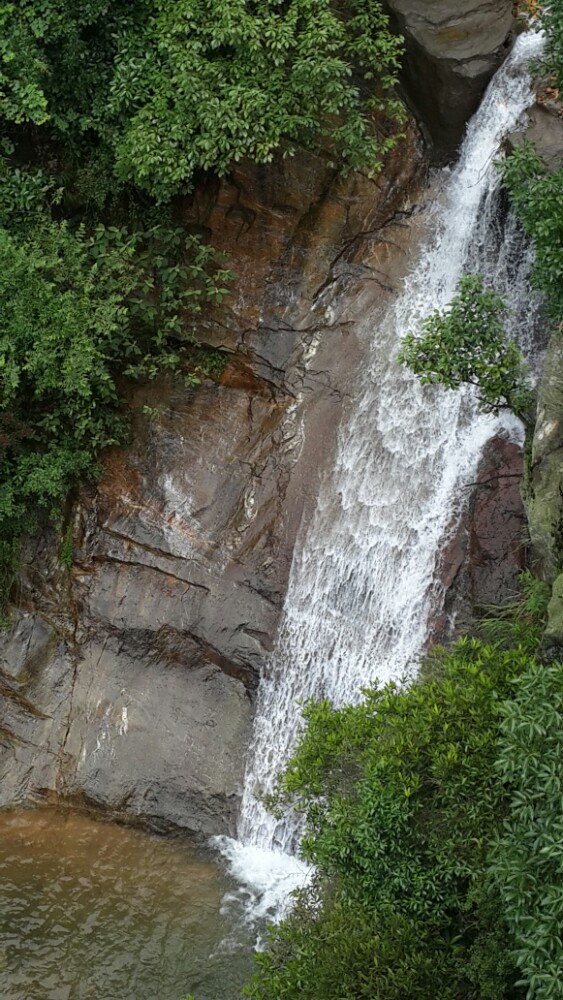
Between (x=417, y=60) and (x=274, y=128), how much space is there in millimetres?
2817

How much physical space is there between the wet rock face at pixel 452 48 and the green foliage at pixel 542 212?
3596mm

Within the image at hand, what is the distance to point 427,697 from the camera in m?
8.38

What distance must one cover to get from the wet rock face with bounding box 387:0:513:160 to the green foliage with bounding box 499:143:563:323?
11.8ft

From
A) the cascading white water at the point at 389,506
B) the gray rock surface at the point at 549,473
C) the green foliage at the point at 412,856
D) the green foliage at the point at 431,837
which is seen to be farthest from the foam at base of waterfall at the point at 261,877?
the gray rock surface at the point at 549,473

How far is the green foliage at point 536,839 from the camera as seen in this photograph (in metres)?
5.77

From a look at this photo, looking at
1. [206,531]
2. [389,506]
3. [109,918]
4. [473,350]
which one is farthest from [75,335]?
[109,918]

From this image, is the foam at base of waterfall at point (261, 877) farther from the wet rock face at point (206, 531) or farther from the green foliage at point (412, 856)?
the green foliage at point (412, 856)

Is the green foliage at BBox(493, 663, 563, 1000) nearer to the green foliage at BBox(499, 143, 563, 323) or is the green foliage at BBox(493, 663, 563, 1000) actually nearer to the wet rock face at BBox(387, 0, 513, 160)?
the green foliage at BBox(499, 143, 563, 323)

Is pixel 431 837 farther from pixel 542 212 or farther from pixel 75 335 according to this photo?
pixel 75 335

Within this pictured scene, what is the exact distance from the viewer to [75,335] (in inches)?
496

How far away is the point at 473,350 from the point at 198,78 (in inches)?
205

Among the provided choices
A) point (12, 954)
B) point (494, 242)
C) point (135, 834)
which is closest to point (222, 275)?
point (494, 242)

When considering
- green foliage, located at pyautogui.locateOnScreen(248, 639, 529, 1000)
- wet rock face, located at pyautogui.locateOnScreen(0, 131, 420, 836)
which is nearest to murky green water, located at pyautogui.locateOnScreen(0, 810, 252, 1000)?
wet rock face, located at pyautogui.locateOnScreen(0, 131, 420, 836)

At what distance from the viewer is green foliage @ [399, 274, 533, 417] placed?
1029cm
